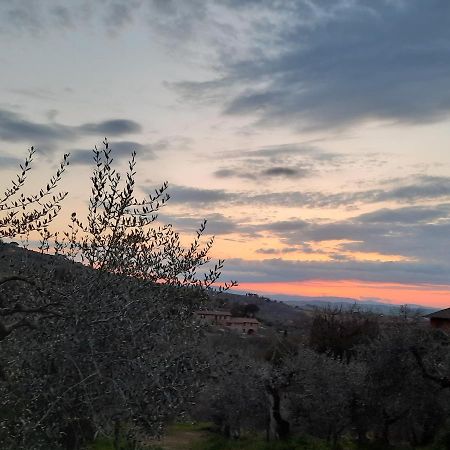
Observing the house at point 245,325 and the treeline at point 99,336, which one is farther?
the house at point 245,325

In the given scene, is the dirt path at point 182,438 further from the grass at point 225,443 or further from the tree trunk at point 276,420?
the tree trunk at point 276,420

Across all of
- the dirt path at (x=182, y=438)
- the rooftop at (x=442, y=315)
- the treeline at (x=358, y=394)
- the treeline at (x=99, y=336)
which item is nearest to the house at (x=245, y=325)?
the rooftop at (x=442, y=315)

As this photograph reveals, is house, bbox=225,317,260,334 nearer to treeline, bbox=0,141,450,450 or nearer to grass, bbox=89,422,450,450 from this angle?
grass, bbox=89,422,450,450

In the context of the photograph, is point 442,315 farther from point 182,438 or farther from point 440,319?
point 182,438

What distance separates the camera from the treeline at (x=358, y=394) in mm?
21344

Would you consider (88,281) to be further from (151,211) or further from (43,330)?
(151,211)

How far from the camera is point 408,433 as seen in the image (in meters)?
24.1

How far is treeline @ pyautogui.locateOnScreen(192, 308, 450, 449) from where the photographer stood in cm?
2134

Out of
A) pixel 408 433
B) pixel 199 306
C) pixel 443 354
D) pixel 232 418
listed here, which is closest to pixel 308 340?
pixel 232 418

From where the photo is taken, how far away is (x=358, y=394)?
23.6m

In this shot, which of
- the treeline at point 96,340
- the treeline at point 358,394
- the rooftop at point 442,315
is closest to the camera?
the treeline at point 96,340

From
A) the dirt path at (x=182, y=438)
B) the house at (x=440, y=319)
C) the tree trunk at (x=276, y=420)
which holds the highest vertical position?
the house at (x=440, y=319)

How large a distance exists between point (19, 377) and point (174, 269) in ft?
9.71

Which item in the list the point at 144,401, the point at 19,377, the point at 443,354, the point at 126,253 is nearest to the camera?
the point at 144,401
